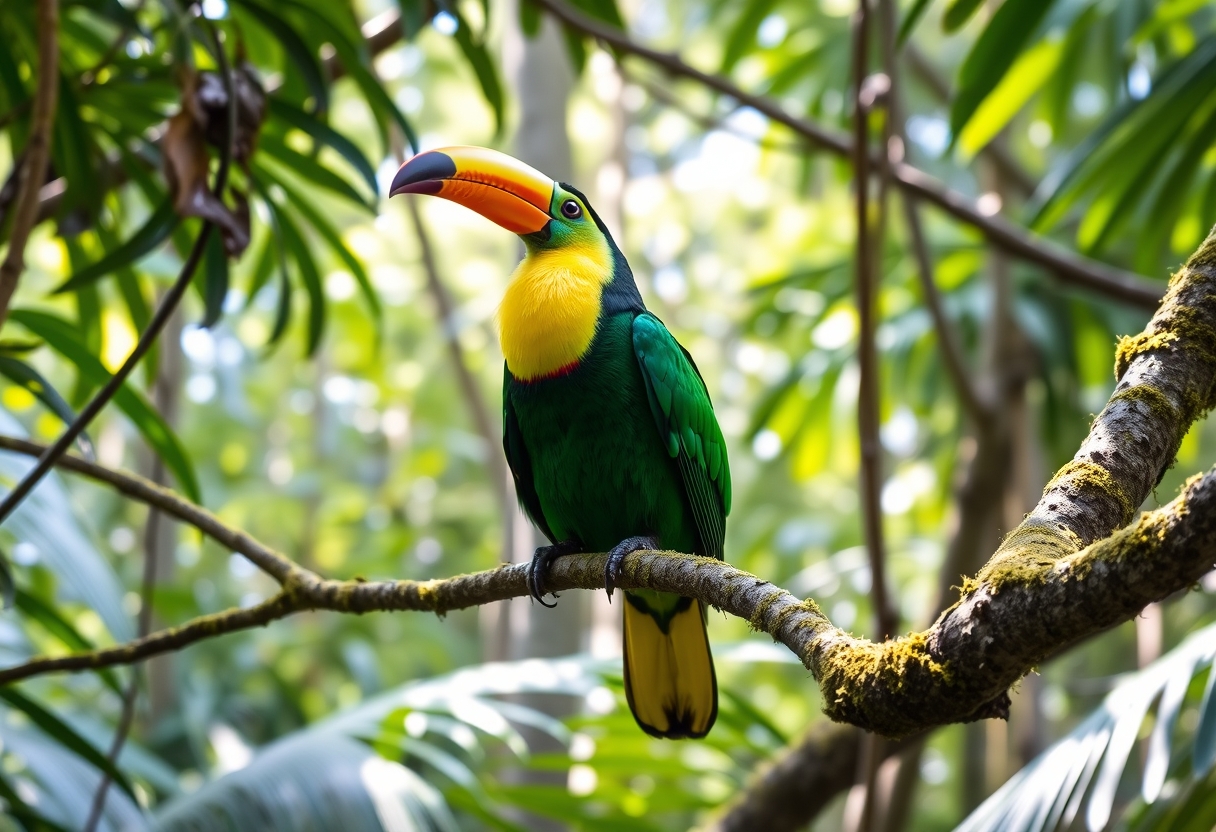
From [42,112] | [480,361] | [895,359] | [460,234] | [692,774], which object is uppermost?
[460,234]

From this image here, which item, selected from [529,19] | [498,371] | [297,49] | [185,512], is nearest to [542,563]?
[185,512]

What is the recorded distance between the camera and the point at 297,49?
9.90ft

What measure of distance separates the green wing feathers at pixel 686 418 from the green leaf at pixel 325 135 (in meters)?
0.88

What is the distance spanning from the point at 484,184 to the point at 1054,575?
204 centimetres

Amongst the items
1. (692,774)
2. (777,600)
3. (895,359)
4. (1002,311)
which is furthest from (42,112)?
(895,359)

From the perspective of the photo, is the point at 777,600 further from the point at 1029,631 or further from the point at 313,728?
the point at 313,728

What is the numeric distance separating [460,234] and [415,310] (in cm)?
227

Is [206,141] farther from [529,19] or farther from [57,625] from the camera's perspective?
[529,19]

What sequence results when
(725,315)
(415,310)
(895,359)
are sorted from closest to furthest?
(895,359) → (415,310) → (725,315)

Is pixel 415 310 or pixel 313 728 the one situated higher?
pixel 415 310

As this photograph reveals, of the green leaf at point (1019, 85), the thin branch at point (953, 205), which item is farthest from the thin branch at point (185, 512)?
the green leaf at point (1019, 85)

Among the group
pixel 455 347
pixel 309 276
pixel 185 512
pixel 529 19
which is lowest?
pixel 185 512

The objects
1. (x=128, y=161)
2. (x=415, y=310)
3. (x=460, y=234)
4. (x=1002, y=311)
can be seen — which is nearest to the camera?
(x=128, y=161)

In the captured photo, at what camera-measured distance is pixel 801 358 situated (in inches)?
224
